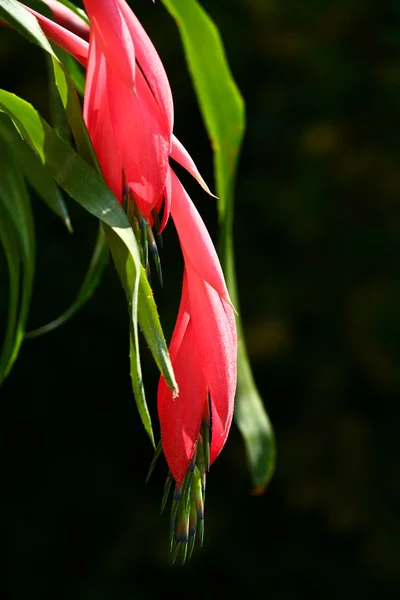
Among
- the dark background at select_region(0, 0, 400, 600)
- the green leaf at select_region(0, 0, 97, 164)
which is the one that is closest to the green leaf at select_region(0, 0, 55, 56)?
the green leaf at select_region(0, 0, 97, 164)

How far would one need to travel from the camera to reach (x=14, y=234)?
512 millimetres

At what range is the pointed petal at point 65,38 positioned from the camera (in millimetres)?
391

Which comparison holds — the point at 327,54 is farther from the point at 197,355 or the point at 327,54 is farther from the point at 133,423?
the point at 197,355

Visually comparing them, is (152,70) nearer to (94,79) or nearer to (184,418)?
(94,79)

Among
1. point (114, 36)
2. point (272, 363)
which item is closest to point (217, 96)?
point (114, 36)

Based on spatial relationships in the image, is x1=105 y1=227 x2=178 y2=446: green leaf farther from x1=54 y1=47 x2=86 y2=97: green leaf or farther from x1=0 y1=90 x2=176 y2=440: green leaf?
x1=54 y1=47 x2=86 y2=97: green leaf

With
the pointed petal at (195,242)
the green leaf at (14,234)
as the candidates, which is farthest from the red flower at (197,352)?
the green leaf at (14,234)

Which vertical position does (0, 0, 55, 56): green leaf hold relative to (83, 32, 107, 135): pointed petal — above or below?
above

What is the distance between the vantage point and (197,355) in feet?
1.28

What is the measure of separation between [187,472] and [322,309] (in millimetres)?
1080

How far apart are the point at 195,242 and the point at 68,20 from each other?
12 centimetres

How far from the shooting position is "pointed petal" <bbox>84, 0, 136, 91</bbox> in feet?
1.18

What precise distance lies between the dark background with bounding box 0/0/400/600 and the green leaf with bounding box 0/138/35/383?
0.90 metres

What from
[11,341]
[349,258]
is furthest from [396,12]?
[11,341]
